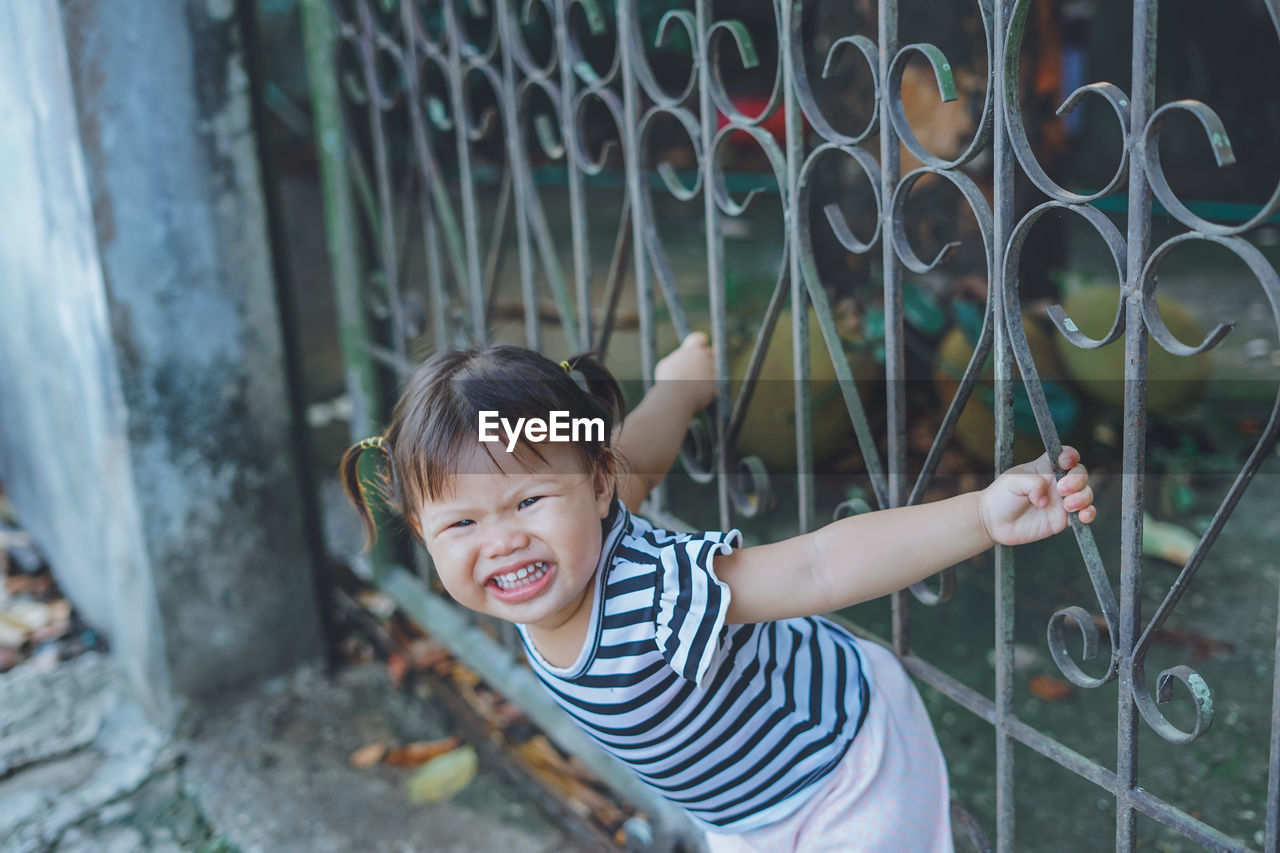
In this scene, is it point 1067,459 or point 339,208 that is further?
point 339,208

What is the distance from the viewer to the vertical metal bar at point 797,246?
4.86ft

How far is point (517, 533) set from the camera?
1.30 metres

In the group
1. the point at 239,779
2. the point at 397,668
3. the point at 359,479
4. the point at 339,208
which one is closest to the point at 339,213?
the point at 339,208

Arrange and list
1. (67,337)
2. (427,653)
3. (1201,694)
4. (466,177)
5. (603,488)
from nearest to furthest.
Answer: (1201,694)
(603,488)
(466,177)
(67,337)
(427,653)

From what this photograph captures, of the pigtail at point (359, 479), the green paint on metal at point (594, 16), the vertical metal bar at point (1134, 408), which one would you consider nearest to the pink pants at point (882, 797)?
the vertical metal bar at point (1134, 408)

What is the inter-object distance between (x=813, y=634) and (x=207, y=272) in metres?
1.78

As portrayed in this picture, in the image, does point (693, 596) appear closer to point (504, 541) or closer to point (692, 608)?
point (692, 608)

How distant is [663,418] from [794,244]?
352 millimetres

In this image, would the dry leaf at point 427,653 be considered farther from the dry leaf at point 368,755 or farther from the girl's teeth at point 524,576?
the girl's teeth at point 524,576

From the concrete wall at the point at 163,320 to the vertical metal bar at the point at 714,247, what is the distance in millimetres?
1383

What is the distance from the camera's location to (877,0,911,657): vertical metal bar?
52.1 inches

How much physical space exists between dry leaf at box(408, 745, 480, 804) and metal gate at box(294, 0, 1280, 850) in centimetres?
21

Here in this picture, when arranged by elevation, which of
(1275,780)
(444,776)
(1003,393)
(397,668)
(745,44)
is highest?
(745,44)

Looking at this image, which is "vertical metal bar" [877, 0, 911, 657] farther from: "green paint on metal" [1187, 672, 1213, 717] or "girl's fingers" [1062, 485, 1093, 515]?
"green paint on metal" [1187, 672, 1213, 717]
